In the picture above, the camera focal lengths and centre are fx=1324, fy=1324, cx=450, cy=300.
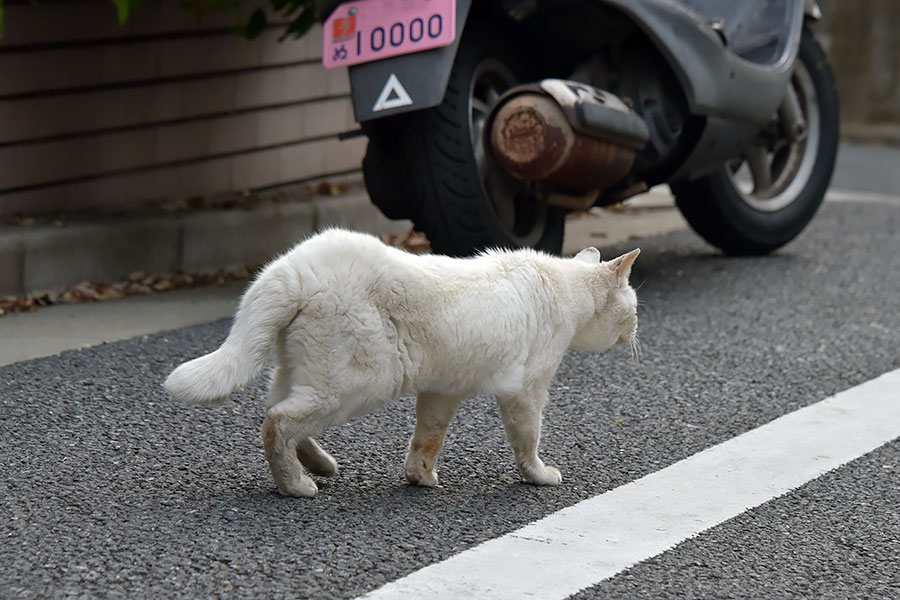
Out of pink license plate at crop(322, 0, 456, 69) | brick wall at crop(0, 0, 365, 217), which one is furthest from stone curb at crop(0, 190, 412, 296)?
pink license plate at crop(322, 0, 456, 69)

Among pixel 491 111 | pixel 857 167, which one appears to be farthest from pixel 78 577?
pixel 857 167

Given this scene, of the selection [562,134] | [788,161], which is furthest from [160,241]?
[788,161]

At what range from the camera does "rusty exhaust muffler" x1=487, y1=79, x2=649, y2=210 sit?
4965 mm

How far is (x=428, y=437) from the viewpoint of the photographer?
321cm

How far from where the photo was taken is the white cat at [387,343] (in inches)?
116

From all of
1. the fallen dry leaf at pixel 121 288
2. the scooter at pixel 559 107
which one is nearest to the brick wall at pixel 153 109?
the fallen dry leaf at pixel 121 288

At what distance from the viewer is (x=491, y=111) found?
5125mm

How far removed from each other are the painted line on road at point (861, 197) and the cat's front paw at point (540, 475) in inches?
229

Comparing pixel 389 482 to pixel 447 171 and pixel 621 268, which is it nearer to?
pixel 621 268

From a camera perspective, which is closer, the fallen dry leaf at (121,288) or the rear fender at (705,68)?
the fallen dry leaf at (121,288)

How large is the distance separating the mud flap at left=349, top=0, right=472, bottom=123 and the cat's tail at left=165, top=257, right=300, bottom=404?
Result: 1.93 metres

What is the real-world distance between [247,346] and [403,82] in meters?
2.12

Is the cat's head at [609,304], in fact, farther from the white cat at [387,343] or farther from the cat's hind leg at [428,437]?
the cat's hind leg at [428,437]

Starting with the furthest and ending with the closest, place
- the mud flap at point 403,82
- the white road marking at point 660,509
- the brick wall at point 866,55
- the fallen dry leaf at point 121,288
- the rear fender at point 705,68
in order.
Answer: the brick wall at point 866,55 → the rear fender at point 705,68 → the fallen dry leaf at point 121,288 → the mud flap at point 403,82 → the white road marking at point 660,509
